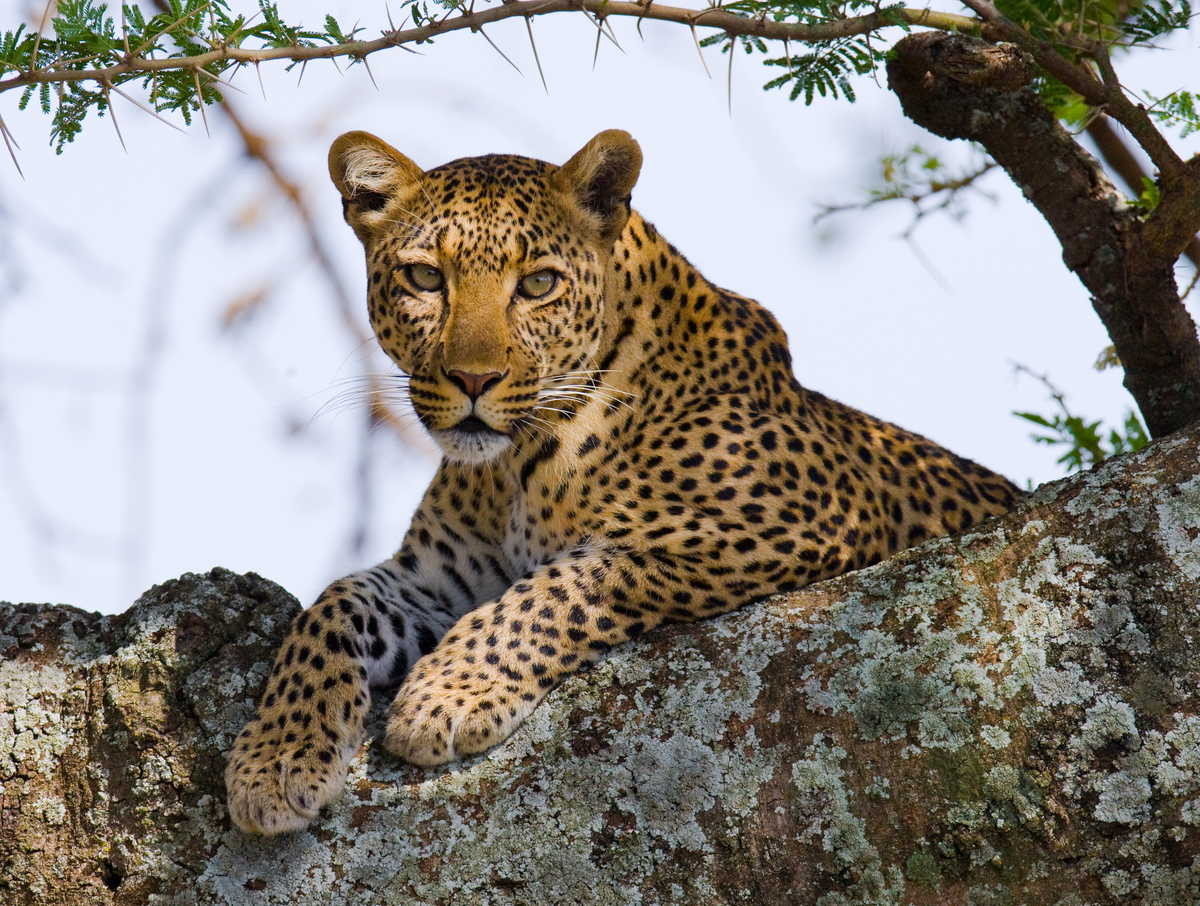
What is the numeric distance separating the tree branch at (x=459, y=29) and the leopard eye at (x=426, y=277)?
131cm

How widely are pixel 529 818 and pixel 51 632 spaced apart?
198 cm

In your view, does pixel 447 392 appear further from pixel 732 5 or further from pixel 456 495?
pixel 732 5

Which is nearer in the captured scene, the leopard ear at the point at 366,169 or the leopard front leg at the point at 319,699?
the leopard front leg at the point at 319,699

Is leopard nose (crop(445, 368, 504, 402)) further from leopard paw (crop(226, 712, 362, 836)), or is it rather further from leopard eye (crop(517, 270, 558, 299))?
leopard paw (crop(226, 712, 362, 836))

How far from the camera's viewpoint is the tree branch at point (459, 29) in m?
4.85

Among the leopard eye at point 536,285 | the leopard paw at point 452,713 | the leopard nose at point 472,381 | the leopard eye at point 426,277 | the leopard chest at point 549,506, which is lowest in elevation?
the leopard paw at point 452,713

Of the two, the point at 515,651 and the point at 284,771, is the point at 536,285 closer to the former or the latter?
the point at 515,651

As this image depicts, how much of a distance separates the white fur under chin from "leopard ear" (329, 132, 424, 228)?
1185mm

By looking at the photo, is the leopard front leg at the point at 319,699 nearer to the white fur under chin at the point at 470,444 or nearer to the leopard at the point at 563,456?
the leopard at the point at 563,456

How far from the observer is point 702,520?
5.96 m

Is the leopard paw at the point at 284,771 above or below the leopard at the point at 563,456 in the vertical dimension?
below

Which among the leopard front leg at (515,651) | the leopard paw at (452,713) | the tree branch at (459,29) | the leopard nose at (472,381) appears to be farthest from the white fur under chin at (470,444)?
the tree branch at (459,29)

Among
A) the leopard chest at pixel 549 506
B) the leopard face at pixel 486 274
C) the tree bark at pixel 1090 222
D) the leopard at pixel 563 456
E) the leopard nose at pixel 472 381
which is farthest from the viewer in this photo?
the tree bark at pixel 1090 222

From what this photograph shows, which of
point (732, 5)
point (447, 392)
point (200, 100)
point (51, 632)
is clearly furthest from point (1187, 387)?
point (51, 632)
